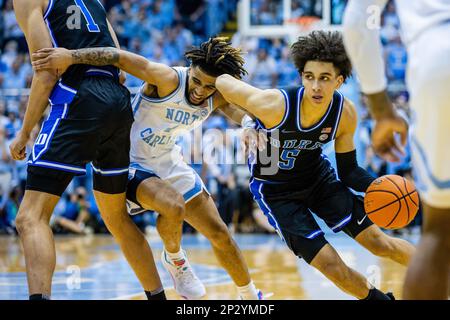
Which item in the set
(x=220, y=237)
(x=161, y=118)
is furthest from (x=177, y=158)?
(x=220, y=237)

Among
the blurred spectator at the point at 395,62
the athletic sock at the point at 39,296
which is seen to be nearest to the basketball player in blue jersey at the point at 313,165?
the athletic sock at the point at 39,296

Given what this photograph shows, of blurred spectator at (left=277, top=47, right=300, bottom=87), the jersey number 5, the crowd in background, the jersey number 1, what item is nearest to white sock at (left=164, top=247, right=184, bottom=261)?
the jersey number 5

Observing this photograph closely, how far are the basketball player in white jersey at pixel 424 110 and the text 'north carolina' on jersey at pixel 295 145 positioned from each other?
79.6 inches

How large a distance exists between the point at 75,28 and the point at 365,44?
239 cm

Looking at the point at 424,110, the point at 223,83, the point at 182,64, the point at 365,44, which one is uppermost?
the point at 182,64

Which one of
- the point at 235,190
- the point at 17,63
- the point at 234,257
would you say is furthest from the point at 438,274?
the point at 17,63

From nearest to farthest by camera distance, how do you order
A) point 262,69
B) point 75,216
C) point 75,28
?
point 75,28, point 75,216, point 262,69

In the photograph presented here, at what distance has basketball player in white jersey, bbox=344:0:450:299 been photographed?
99.7 inches

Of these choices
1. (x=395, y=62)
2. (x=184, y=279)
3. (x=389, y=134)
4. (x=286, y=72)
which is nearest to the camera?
(x=389, y=134)

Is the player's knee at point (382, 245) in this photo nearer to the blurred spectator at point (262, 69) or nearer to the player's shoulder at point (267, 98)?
the player's shoulder at point (267, 98)

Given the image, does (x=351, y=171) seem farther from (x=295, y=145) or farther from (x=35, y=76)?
(x=35, y=76)

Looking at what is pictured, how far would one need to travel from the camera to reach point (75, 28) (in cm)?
467

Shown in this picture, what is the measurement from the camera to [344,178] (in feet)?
16.9

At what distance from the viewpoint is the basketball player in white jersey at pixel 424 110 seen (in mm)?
2531
